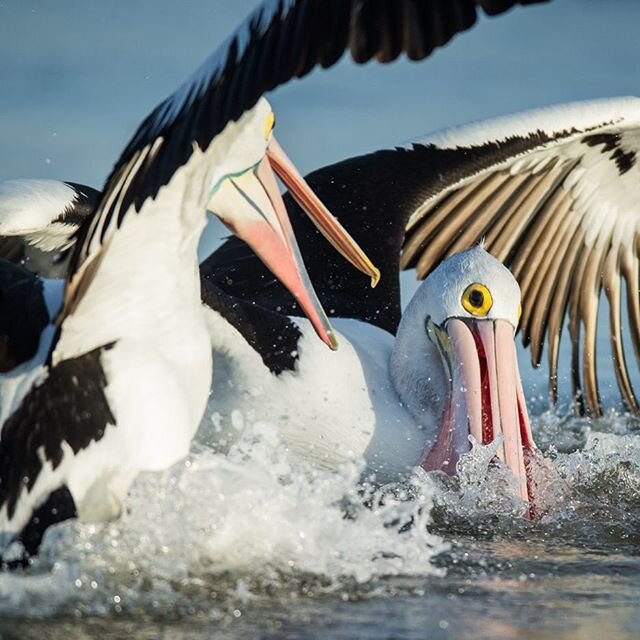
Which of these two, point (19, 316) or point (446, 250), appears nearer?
point (19, 316)

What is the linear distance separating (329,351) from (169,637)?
2.77 m

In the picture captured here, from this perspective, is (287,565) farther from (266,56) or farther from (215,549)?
(266,56)

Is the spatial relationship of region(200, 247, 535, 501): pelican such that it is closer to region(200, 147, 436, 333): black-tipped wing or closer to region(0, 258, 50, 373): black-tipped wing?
region(200, 147, 436, 333): black-tipped wing

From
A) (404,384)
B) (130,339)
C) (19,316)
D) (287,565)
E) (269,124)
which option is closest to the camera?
(287,565)

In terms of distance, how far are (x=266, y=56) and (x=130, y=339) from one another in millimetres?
1213

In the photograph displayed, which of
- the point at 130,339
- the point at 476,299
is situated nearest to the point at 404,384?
the point at 476,299

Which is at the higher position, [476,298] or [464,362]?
[476,298]

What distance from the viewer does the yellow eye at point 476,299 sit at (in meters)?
7.13

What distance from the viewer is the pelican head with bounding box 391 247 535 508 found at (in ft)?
22.8

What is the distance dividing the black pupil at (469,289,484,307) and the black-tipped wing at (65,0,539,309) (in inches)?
101

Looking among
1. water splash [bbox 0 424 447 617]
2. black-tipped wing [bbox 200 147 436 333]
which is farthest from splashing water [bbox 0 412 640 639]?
black-tipped wing [bbox 200 147 436 333]

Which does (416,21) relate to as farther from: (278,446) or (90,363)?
(278,446)

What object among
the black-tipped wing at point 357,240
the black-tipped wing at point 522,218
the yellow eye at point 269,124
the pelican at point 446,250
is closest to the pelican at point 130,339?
the yellow eye at point 269,124

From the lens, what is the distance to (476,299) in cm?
715
